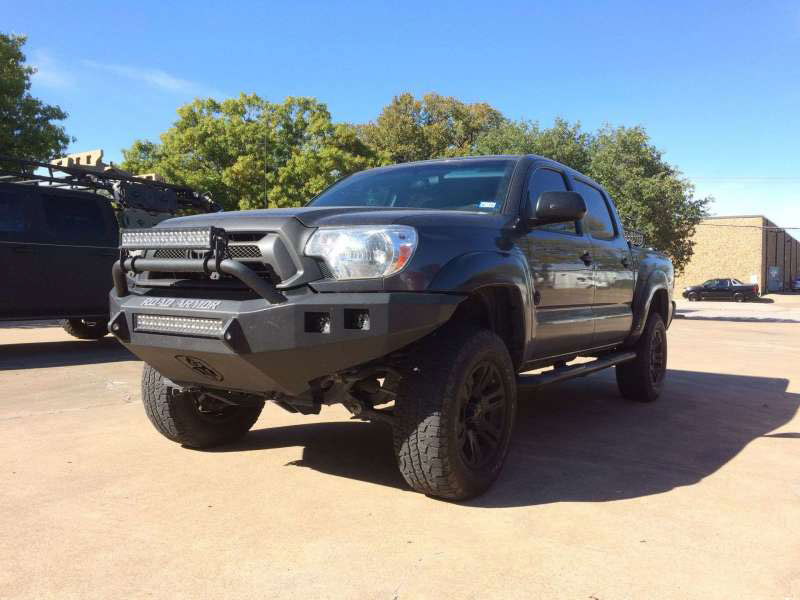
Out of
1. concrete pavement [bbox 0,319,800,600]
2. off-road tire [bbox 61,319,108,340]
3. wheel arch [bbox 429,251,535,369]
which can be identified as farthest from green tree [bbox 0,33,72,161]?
wheel arch [bbox 429,251,535,369]

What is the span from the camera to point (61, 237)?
819 centimetres

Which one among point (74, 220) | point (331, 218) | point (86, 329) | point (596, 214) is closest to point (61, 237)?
point (74, 220)

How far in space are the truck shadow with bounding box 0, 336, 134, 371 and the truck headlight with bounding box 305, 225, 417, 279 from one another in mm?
5884

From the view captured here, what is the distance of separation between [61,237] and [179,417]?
5113mm

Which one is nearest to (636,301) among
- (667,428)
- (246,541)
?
(667,428)

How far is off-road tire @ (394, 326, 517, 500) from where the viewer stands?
3115 mm

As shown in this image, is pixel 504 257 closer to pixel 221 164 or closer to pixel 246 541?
pixel 246 541

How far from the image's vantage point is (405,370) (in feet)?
10.8

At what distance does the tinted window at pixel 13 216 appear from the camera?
7.73m

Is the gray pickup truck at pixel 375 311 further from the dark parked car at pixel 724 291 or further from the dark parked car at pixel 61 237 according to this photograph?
the dark parked car at pixel 724 291

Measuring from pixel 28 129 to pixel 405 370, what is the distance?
70.5ft

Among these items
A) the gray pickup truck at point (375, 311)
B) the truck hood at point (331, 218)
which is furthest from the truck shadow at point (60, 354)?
the truck hood at point (331, 218)

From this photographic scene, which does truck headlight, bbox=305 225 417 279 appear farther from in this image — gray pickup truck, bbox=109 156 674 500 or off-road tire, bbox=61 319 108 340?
off-road tire, bbox=61 319 108 340

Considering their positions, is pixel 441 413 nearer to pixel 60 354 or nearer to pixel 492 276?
pixel 492 276
